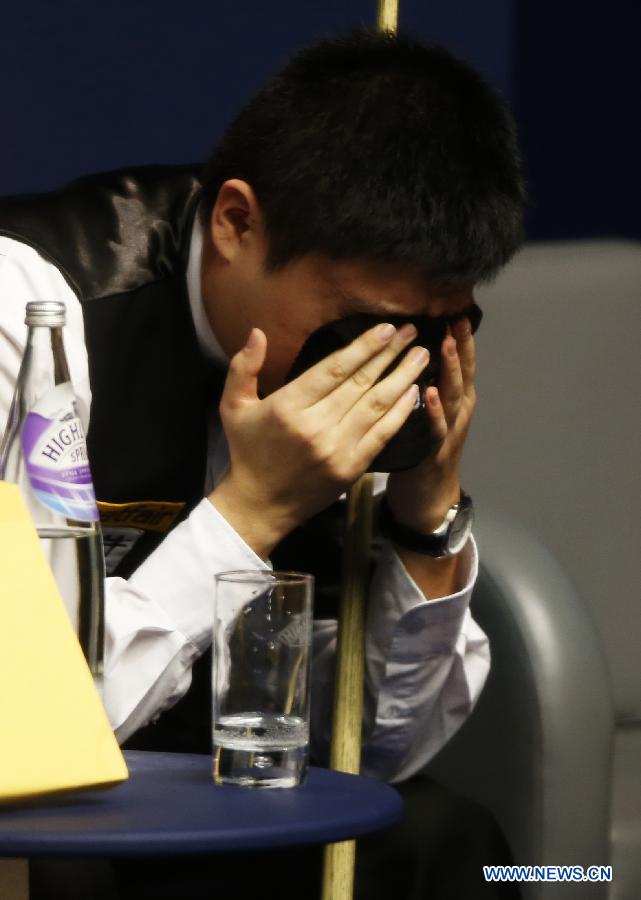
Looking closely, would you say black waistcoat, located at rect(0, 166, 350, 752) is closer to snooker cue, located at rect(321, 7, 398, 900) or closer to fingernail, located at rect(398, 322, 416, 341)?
snooker cue, located at rect(321, 7, 398, 900)

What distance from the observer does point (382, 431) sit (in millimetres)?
1437

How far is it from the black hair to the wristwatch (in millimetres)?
253

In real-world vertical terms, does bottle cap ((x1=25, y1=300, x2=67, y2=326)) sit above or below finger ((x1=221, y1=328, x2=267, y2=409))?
above

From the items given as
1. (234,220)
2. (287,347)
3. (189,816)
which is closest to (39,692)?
(189,816)

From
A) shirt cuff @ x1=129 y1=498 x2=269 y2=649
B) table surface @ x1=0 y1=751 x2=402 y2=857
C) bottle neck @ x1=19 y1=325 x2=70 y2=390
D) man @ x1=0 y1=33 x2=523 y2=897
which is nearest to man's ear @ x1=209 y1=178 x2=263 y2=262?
man @ x1=0 y1=33 x2=523 y2=897

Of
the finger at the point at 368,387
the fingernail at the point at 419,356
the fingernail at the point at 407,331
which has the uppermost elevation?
the fingernail at the point at 407,331

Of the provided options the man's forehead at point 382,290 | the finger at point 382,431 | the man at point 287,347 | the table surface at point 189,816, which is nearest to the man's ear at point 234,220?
the man at point 287,347

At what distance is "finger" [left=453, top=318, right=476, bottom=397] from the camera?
1541 mm

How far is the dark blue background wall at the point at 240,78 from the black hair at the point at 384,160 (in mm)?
656

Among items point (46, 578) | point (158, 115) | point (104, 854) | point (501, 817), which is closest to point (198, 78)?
point (158, 115)

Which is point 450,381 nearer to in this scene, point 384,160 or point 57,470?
point 384,160

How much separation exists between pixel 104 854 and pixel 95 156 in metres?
1.52

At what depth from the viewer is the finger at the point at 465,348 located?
1.54 m

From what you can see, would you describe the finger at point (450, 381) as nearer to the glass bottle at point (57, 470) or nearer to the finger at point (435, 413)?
the finger at point (435, 413)
